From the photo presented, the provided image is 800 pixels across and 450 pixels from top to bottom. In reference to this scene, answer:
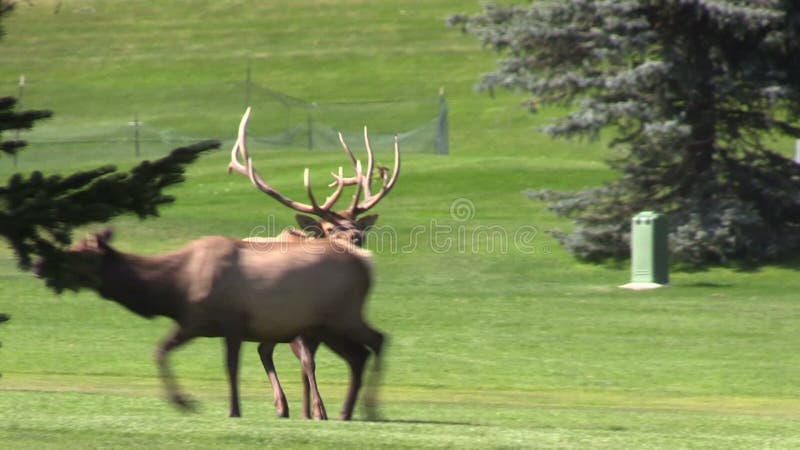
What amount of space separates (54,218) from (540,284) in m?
19.8

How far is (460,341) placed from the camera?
66.6ft

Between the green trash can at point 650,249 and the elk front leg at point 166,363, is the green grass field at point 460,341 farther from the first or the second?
the green trash can at point 650,249

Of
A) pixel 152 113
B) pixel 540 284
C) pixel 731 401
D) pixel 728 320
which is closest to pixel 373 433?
pixel 731 401

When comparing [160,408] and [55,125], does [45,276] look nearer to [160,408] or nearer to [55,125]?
[160,408]

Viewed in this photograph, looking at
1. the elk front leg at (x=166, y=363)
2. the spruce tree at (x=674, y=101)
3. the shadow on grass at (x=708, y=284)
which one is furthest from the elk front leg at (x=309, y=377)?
the spruce tree at (x=674, y=101)

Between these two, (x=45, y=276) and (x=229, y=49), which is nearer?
(x=45, y=276)

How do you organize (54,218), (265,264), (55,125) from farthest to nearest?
(55,125), (265,264), (54,218)

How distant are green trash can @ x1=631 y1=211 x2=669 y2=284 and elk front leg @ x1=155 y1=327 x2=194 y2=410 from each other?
1379cm

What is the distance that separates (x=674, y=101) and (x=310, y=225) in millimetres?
14888

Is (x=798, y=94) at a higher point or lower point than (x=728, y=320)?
higher

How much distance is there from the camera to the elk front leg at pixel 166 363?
1273 centimetres

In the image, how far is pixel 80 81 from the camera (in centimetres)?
6109

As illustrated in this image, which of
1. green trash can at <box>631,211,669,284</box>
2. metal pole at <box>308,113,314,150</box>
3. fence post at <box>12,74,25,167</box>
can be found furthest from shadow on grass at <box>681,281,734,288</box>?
metal pole at <box>308,113,314,150</box>

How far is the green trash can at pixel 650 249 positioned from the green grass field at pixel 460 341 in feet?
1.78
